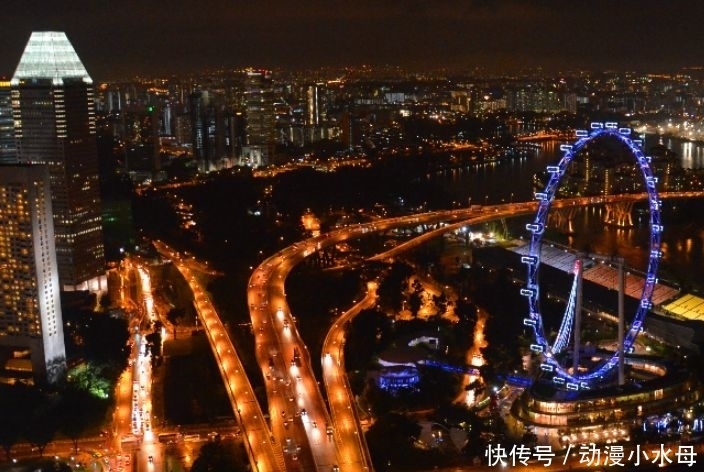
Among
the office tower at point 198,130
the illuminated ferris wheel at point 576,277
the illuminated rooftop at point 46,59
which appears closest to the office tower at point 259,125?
the office tower at point 198,130

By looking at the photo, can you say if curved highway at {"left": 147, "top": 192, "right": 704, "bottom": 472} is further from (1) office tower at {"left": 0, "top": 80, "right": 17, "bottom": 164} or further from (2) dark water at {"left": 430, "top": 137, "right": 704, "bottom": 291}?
(2) dark water at {"left": 430, "top": 137, "right": 704, "bottom": 291}

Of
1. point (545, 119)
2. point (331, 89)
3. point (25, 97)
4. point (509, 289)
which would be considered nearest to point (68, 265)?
point (25, 97)

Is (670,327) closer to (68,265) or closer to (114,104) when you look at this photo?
(68,265)

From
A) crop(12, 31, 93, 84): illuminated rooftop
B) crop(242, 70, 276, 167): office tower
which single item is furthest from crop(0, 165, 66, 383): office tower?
crop(242, 70, 276, 167): office tower

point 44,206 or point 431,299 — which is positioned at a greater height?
point 44,206

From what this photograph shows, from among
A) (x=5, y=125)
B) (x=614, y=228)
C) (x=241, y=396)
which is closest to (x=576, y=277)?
(x=241, y=396)

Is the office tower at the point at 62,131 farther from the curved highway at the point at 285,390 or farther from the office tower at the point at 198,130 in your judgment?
the office tower at the point at 198,130

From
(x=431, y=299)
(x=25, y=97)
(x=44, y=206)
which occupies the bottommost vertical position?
(x=431, y=299)
